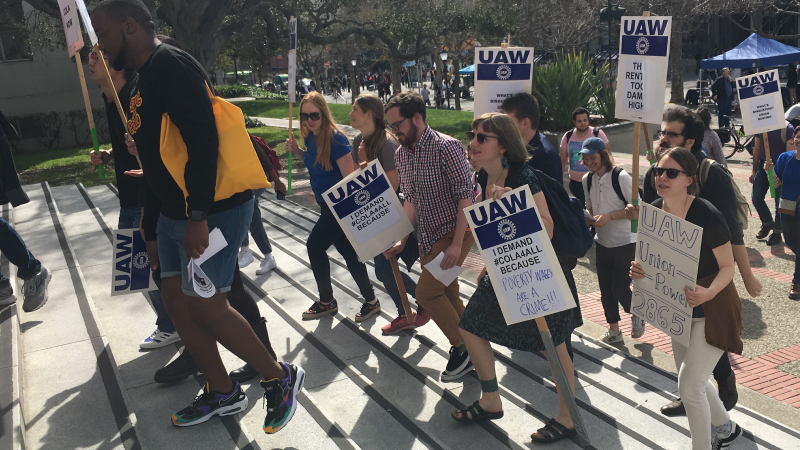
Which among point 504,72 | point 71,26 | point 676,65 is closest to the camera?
point 71,26

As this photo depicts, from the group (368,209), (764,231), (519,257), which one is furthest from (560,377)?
(764,231)

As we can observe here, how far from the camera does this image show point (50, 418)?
3.64 meters

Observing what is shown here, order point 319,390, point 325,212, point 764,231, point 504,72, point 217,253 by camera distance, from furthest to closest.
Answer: point 764,231 < point 504,72 < point 325,212 < point 319,390 < point 217,253

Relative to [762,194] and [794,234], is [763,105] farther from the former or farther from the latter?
[794,234]

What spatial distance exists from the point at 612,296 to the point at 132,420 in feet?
11.6

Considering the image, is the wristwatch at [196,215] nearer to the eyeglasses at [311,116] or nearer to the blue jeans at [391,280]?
the blue jeans at [391,280]

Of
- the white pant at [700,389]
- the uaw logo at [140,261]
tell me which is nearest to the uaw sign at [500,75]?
the uaw logo at [140,261]

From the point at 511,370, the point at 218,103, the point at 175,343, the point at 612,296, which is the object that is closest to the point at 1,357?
the point at 175,343

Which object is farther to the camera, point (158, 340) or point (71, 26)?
point (158, 340)

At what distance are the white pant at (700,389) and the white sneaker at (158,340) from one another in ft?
10.5

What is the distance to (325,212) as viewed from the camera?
5.26 meters

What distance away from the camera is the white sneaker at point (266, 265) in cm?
642

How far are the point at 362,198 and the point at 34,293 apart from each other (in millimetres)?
2572

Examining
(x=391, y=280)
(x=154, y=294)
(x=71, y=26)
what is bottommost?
(x=391, y=280)
